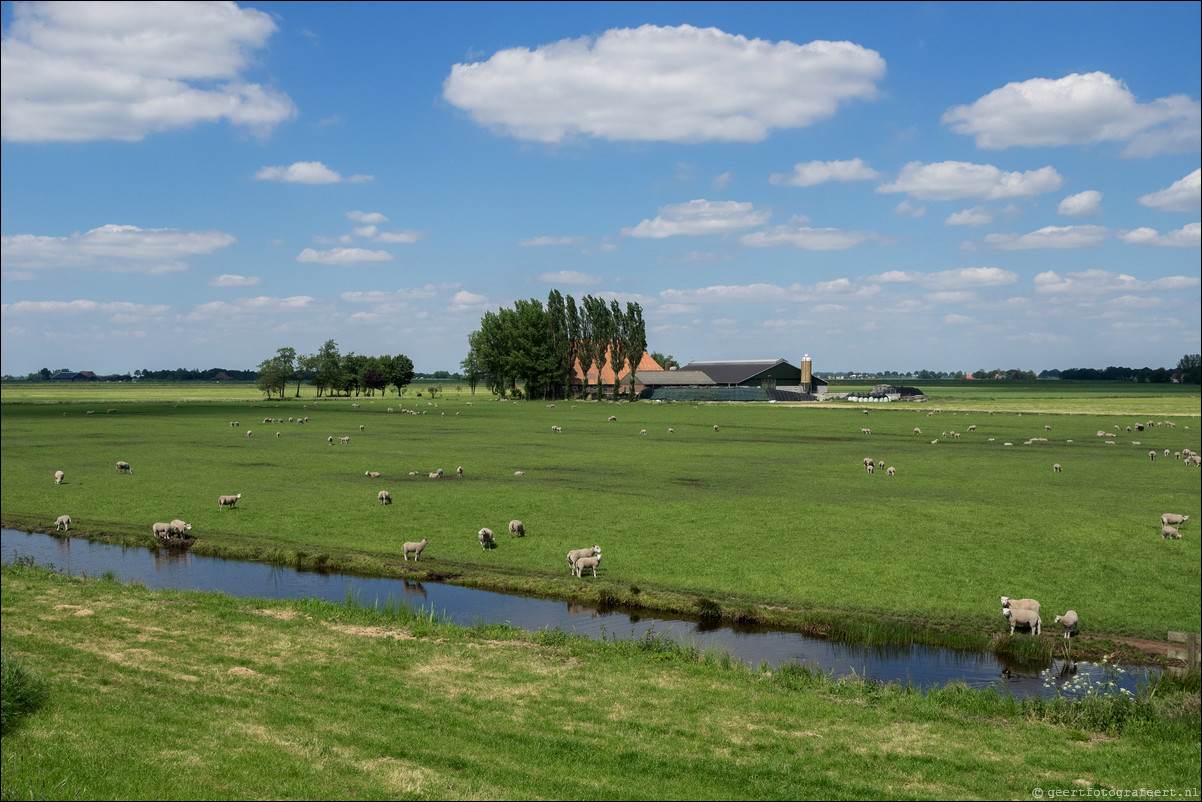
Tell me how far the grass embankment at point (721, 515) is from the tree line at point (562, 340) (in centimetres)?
8049

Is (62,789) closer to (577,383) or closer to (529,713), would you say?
(529,713)

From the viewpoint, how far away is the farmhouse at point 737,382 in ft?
498

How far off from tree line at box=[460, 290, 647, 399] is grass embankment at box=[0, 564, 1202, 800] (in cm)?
12833

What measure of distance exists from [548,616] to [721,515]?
512 inches

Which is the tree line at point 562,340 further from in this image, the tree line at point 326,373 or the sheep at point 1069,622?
the sheep at point 1069,622

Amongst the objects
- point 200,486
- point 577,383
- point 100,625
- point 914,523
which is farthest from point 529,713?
point 577,383

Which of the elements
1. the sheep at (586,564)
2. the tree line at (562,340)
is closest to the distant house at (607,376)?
the tree line at (562,340)

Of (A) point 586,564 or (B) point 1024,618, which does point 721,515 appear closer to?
(A) point 586,564

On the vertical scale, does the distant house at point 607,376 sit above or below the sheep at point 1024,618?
above

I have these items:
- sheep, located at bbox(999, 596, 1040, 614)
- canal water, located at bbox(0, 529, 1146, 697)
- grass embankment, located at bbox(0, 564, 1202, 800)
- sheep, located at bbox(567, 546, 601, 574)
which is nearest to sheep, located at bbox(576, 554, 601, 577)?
sheep, located at bbox(567, 546, 601, 574)

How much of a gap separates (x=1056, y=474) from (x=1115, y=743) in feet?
118

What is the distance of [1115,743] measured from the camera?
557 inches

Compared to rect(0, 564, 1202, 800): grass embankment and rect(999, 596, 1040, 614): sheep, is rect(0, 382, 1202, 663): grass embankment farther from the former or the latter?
rect(0, 564, 1202, 800): grass embankment

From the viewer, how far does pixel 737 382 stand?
163 meters
